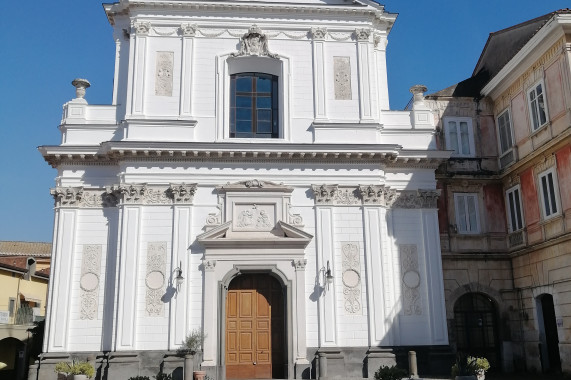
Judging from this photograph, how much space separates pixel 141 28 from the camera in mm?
20859

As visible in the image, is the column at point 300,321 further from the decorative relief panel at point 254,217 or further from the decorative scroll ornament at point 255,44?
the decorative scroll ornament at point 255,44

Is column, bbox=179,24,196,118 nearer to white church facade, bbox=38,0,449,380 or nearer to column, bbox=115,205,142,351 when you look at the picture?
white church facade, bbox=38,0,449,380

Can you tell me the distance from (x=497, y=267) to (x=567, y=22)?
9.38m

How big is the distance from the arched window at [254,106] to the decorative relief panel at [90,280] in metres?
6.31

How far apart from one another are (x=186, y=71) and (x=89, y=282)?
8068mm

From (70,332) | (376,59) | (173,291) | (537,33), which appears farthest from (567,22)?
(70,332)

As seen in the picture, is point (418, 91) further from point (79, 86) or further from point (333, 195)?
point (79, 86)

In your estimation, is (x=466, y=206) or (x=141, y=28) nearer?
(x=141, y=28)

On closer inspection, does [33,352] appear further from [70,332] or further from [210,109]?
[210,109]

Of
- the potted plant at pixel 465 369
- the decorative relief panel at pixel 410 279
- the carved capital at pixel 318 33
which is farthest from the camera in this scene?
the carved capital at pixel 318 33

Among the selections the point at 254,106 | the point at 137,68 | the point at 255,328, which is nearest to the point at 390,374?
the point at 255,328

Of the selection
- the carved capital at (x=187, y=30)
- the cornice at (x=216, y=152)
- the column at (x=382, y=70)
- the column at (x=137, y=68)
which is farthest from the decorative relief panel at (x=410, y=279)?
the carved capital at (x=187, y=30)

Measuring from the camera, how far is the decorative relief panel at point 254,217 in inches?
762

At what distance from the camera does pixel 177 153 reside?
19.4 m
